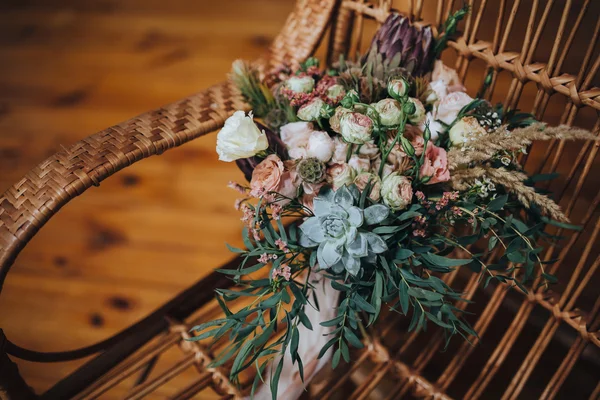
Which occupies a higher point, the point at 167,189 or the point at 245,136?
the point at 245,136

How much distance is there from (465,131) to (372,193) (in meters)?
0.15

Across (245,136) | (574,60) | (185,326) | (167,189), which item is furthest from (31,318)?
(574,60)

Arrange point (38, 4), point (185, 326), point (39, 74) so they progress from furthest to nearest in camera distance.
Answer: point (38, 4), point (39, 74), point (185, 326)

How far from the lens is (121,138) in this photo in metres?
0.71

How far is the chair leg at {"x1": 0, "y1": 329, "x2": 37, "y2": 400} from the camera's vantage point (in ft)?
2.12

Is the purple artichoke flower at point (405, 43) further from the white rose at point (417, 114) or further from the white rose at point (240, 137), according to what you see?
the white rose at point (240, 137)

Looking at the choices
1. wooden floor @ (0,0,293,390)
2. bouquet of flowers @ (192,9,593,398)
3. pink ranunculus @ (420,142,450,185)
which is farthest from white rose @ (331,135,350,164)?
wooden floor @ (0,0,293,390)

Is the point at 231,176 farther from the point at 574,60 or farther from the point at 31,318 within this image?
the point at 574,60

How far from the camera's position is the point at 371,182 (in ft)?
2.01

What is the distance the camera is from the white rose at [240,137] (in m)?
0.60

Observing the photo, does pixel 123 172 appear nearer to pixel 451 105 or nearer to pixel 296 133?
pixel 296 133

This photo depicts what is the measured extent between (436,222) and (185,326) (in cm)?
49

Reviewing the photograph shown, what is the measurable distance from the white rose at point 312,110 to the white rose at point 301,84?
0.04 meters

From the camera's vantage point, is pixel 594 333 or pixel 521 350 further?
pixel 521 350
